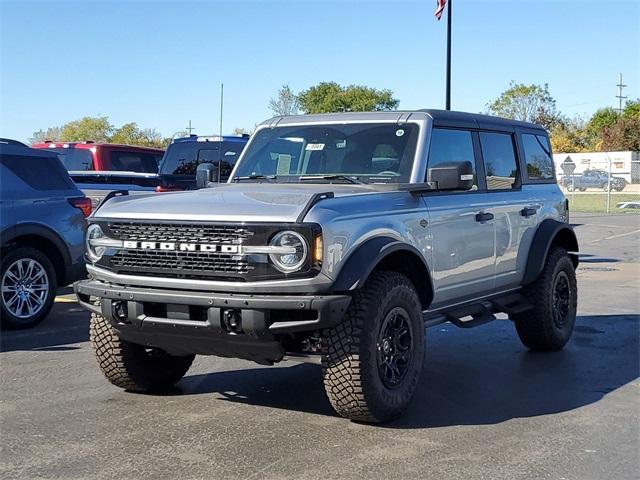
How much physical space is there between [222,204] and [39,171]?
175 inches

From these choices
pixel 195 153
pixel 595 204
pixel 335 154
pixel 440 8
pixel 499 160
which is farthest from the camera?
pixel 595 204

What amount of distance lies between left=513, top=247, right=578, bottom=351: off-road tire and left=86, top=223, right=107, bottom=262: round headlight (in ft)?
12.4

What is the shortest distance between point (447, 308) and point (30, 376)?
10.8 ft

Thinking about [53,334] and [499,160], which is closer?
[499,160]

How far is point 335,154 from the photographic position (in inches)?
247

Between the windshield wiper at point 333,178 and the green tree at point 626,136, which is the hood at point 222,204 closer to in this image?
the windshield wiper at point 333,178

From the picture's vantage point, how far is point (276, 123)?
22.6ft

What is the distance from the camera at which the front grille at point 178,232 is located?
15.5 feet

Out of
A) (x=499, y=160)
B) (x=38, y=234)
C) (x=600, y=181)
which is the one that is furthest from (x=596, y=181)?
(x=38, y=234)

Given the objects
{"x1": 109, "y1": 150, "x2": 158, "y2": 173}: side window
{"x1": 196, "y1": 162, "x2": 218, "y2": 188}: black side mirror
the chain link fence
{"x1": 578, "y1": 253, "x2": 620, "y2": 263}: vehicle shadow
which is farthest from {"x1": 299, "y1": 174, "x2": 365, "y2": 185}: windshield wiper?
the chain link fence

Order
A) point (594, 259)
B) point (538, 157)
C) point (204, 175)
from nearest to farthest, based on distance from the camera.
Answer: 1. point (204, 175)
2. point (538, 157)
3. point (594, 259)

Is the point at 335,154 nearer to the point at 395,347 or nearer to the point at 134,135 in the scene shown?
the point at 395,347

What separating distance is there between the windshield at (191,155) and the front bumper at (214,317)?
810 centimetres

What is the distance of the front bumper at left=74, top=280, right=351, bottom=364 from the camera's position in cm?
458
